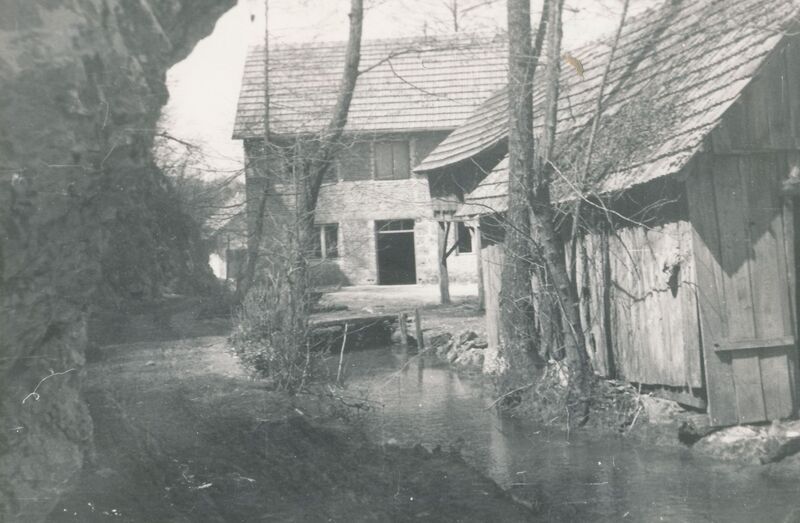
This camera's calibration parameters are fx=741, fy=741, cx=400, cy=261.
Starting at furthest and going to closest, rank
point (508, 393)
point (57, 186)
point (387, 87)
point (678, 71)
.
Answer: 1. point (387, 87)
2. point (508, 393)
3. point (678, 71)
4. point (57, 186)

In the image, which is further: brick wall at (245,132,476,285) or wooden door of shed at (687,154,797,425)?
brick wall at (245,132,476,285)

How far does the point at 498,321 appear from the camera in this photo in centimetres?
1146

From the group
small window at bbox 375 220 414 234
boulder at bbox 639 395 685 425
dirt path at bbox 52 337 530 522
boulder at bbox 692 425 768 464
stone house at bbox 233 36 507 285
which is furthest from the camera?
small window at bbox 375 220 414 234

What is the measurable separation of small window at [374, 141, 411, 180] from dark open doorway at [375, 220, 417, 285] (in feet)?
5.22

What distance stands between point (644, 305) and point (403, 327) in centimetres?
863

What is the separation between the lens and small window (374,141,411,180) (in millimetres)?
24516

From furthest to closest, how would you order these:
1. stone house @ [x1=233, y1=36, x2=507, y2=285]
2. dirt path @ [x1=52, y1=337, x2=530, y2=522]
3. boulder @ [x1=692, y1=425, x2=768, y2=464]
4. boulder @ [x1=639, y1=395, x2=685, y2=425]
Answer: stone house @ [x1=233, y1=36, x2=507, y2=285] → boulder @ [x1=639, y1=395, x2=685, y2=425] → boulder @ [x1=692, y1=425, x2=768, y2=464] → dirt path @ [x1=52, y1=337, x2=530, y2=522]

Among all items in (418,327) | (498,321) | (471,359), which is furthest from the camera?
(418,327)

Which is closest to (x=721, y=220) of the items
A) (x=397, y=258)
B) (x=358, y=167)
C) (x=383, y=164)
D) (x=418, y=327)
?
(x=418, y=327)

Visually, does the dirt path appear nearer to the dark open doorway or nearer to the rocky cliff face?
the rocky cliff face

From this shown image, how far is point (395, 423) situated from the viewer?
9.34m

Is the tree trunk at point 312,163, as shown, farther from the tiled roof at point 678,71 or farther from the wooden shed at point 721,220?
the wooden shed at point 721,220

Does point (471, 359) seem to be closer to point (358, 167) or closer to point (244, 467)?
point (244, 467)

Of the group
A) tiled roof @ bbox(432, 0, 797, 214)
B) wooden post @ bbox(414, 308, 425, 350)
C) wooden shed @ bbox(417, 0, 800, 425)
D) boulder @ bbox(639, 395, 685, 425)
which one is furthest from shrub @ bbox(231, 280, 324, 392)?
wooden post @ bbox(414, 308, 425, 350)
